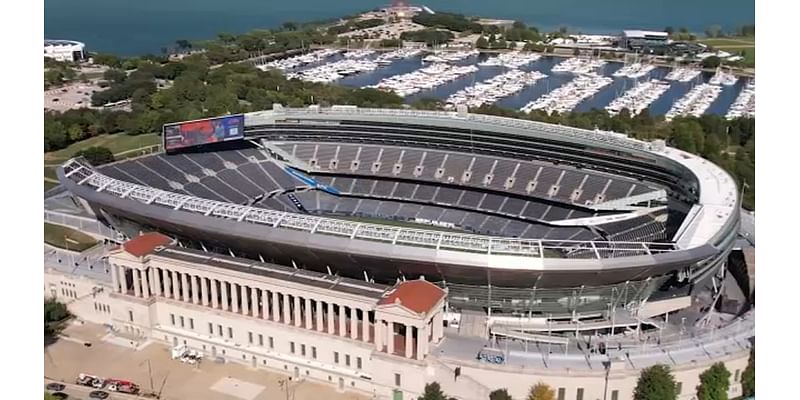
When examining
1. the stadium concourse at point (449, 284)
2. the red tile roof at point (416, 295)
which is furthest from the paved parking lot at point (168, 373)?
the red tile roof at point (416, 295)

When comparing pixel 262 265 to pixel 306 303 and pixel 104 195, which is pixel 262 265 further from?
pixel 104 195

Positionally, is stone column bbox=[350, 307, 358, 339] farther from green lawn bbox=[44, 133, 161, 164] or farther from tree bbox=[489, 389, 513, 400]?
green lawn bbox=[44, 133, 161, 164]

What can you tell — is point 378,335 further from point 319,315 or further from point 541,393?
point 541,393

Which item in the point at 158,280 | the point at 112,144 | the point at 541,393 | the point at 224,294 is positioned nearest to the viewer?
the point at 541,393

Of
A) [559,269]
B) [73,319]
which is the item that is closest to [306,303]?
[559,269]

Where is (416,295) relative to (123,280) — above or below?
above

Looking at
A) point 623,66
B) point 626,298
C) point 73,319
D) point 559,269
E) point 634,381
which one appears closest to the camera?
point 634,381

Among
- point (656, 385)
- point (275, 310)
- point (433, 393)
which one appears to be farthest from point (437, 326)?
point (656, 385)
